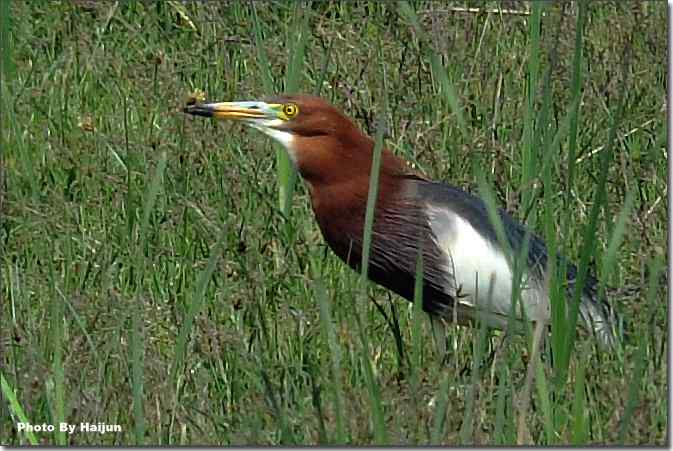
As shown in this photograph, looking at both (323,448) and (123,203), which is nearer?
(323,448)

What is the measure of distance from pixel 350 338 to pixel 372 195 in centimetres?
25

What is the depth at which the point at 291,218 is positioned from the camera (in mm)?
3383

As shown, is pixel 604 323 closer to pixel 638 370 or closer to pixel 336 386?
pixel 638 370

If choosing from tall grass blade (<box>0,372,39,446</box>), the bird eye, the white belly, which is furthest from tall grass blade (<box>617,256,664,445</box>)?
the bird eye

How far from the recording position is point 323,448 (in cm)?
226

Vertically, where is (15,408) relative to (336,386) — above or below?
below

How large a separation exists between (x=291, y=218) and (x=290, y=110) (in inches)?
11.5

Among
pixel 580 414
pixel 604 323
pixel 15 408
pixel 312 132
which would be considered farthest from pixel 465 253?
pixel 15 408

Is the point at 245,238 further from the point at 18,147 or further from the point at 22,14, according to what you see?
the point at 22,14

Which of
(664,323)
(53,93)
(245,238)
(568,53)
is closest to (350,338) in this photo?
(664,323)

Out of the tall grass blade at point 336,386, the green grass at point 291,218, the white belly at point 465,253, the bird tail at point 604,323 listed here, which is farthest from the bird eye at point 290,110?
the tall grass blade at point 336,386

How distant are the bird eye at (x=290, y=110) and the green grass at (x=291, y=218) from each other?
4.5 inches

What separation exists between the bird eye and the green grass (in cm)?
11

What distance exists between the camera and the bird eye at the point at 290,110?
10.3 feet
